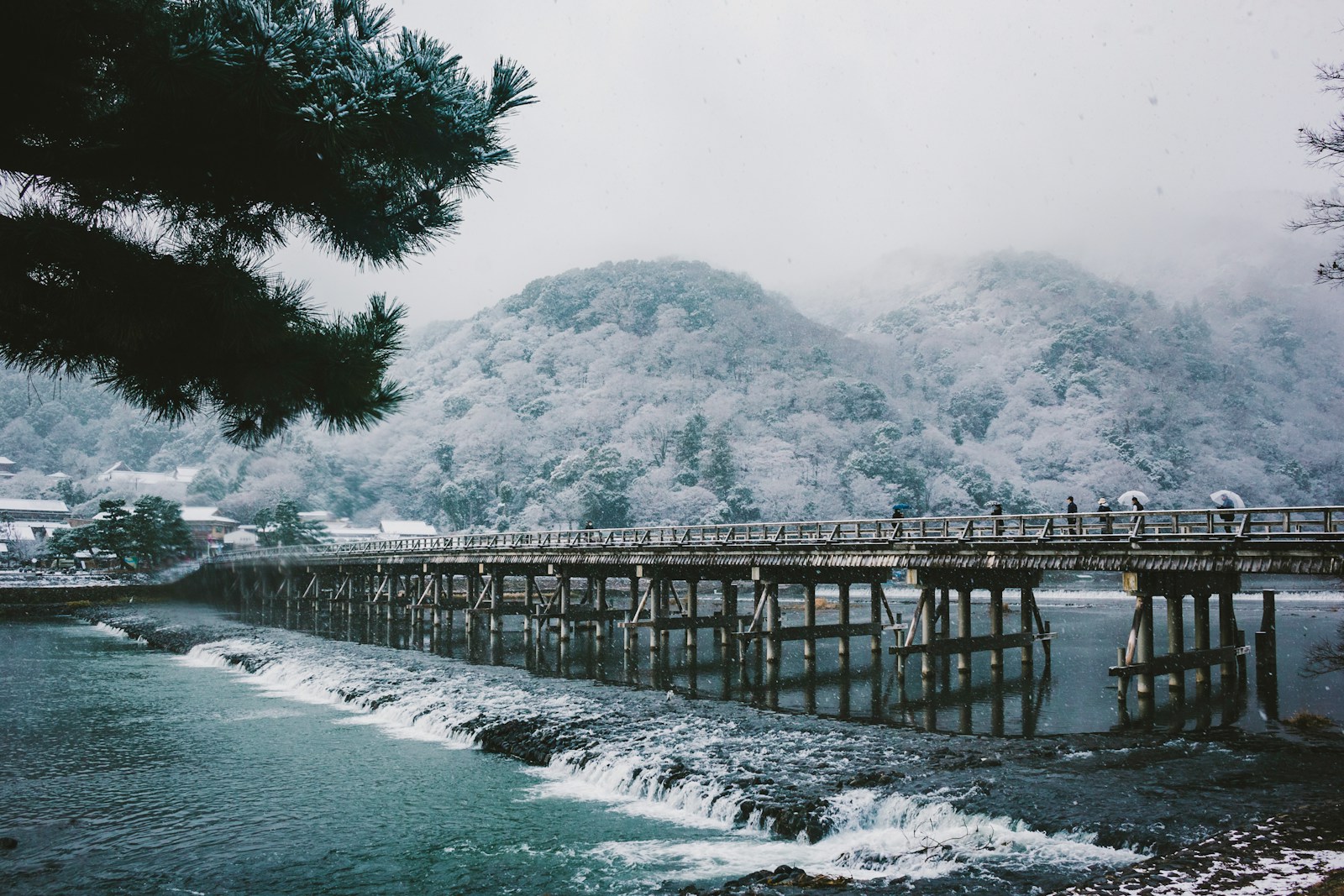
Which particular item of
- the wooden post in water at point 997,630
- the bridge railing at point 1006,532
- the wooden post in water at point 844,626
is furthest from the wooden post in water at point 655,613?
the wooden post in water at point 997,630

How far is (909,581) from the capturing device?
2369 cm

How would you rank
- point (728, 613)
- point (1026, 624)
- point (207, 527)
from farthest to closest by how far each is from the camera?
point (207, 527) < point (728, 613) < point (1026, 624)

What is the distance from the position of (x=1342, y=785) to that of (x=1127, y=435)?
4348 inches

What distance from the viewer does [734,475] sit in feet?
323

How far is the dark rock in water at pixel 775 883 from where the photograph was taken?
373 inches

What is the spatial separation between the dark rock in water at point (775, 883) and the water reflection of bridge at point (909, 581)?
31.6 feet

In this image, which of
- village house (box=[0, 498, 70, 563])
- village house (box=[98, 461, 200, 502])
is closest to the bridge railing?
village house (box=[0, 498, 70, 563])

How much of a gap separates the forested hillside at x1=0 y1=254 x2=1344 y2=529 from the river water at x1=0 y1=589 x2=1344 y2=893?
6930cm

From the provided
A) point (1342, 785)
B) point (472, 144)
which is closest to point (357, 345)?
point (472, 144)

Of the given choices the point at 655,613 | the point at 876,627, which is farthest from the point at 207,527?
the point at 876,627

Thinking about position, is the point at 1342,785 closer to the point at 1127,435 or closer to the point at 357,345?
the point at 357,345

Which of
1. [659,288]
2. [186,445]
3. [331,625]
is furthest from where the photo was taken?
[659,288]

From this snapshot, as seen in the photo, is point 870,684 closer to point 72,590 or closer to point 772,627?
point 772,627

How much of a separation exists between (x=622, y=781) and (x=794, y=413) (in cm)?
10599
